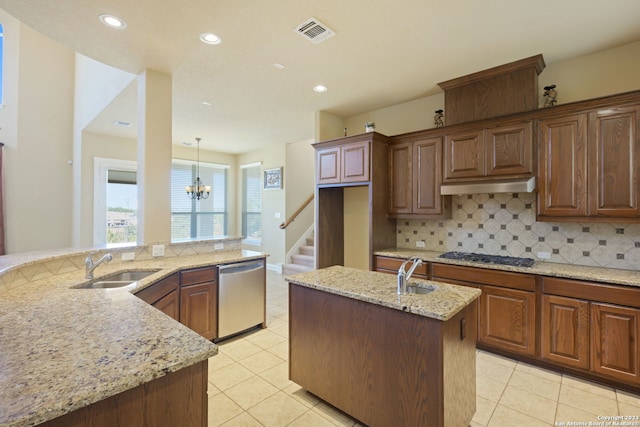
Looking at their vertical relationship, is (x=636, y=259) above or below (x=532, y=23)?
below

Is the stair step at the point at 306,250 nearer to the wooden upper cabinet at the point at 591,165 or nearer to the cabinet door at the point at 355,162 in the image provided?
the cabinet door at the point at 355,162

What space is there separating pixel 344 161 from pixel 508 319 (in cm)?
247

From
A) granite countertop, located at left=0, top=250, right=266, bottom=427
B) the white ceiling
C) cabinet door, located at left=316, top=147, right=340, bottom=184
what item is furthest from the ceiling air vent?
granite countertop, located at left=0, top=250, right=266, bottom=427

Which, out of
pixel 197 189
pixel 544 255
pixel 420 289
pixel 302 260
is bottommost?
pixel 302 260

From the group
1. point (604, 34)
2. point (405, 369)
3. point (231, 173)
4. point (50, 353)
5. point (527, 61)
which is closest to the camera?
point (50, 353)

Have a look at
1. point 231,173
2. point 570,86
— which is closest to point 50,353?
point 570,86

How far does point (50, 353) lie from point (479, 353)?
3.30 meters

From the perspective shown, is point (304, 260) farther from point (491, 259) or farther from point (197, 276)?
point (491, 259)

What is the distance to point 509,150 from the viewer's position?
2947 millimetres

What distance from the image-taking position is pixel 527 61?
2.89 m

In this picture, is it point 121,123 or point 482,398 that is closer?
point 482,398

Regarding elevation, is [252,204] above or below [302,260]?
above

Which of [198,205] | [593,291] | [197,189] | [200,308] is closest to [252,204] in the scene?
[198,205]

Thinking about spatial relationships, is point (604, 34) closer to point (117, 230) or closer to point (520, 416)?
point (520, 416)
